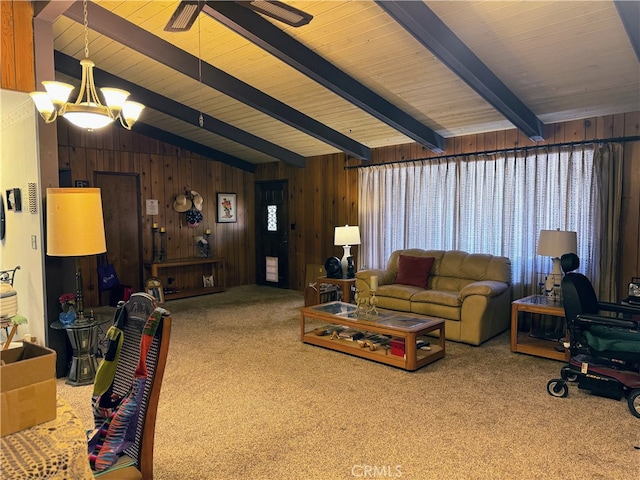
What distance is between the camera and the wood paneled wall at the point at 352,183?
4.28m

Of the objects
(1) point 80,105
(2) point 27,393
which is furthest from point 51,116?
(2) point 27,393

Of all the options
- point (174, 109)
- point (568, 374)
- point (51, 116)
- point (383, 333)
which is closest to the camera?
point (51, 116)

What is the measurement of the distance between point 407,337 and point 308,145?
3.89 metres

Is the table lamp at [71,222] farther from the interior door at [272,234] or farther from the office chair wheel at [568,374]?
the interior door at [272,234]

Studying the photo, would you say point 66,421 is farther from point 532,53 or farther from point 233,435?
point 532,53

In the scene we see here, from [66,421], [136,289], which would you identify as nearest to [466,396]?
[66,421]

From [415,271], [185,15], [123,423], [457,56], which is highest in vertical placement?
[457,56]

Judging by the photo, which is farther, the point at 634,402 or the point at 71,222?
the point at 634,402

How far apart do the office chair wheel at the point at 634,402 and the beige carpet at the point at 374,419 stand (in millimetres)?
76

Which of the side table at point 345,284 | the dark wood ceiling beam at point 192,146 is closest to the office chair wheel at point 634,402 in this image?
the side table at point 345,284

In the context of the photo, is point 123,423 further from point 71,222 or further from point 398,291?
point 398,291

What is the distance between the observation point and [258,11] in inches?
91.7

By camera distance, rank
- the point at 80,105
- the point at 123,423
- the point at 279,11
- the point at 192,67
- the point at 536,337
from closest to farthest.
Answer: the point at 123,423, the point at 279,11, the point at 80,105, the point at 192,67, the point at 536,337

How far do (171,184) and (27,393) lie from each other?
21.2ft
